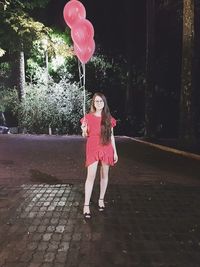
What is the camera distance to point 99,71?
29047 millimetres

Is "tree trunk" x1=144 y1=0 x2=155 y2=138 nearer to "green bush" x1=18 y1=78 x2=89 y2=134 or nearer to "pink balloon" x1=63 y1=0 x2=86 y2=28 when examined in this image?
"pink balloon" x1=63 y1=0 x2=86 y2=28

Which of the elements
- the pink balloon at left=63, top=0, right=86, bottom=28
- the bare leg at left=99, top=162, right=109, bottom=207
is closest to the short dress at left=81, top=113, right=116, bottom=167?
the bare leg at left=99, top=162, right=109, bottom=207

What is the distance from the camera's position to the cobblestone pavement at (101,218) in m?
5.08

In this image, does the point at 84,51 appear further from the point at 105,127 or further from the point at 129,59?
the point at 105,127

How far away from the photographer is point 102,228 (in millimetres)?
6172

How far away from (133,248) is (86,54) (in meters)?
14.0

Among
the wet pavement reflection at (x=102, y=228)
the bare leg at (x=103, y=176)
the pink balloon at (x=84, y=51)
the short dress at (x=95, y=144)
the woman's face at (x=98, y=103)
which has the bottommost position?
the wet pavement reflection at (x=102, y=228)

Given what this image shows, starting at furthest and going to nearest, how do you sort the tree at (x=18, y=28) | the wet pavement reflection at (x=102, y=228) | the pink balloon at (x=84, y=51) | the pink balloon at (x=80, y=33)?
the tree at (x=18, y=28), the pink balloon at (x=80, y=33), the pink balloon at (x=84, y=51), the wet pavement reflection at (x=102, y=228)

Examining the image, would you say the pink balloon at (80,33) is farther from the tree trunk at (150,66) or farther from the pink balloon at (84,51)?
the tree trunk at (150,66)

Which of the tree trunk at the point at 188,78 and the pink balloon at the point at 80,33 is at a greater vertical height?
the pink balloon at the point at 80,33

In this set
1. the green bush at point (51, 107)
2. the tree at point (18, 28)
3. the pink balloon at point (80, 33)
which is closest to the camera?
the pink balloon at point (80, 33)

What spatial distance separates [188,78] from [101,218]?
10.8m

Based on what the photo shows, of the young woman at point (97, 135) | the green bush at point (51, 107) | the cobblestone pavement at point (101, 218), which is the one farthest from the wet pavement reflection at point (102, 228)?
the green bush at point (51, 107)

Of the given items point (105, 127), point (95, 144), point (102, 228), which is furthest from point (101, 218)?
point (105, 127)
